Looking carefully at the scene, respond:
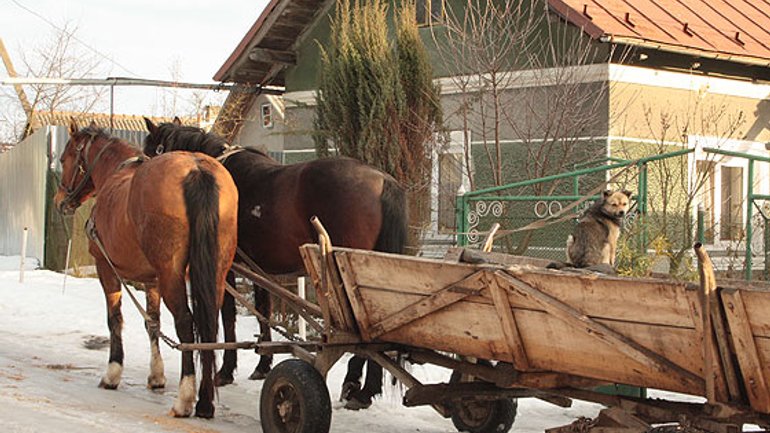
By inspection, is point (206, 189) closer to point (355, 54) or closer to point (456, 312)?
point (456, 312)

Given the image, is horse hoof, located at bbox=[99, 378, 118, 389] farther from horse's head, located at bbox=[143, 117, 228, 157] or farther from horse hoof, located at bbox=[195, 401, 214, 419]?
horse's head, located at bbox=[143, 117, 228, 157]

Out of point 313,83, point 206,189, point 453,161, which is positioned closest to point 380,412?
point 206,189

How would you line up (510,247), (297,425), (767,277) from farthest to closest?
1. (510,247)
2. (767,277)
3. (297,425)

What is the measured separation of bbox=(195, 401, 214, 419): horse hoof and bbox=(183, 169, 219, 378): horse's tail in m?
0.20

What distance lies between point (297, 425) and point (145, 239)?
6.52 ft

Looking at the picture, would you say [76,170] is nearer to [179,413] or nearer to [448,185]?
[179,413]

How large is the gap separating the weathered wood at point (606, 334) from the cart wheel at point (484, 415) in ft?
6.14

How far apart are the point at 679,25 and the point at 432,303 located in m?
10.1

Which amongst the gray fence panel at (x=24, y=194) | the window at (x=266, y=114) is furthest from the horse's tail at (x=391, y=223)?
the gray fence panel at (x=24, y=194)

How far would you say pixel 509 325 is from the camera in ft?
16.5

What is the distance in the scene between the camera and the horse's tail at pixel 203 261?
709 cm

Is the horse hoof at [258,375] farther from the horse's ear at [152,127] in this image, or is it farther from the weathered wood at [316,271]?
the weathered wood at [316,271]

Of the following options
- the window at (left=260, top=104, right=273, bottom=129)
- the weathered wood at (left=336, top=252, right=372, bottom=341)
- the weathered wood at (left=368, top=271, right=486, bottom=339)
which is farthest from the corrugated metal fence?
the weathered wood at (left=368, top=271, right=486, bottom=339)

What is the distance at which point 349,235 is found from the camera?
7.95 m
